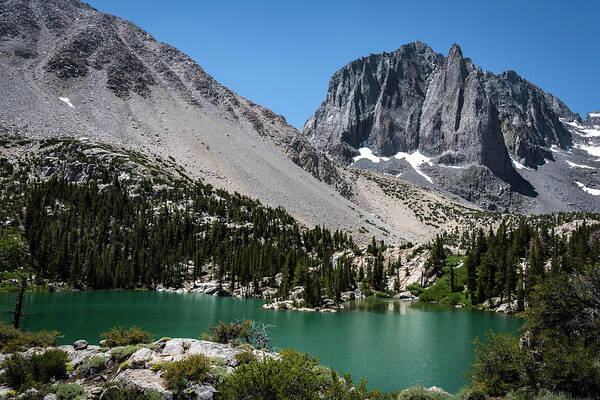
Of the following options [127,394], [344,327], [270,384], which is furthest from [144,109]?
[270,384]

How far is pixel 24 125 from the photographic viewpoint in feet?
364

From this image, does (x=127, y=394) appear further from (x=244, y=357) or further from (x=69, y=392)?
(x=244, y=357)

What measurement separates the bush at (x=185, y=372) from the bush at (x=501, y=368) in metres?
11.8

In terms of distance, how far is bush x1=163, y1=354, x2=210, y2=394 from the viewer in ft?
44.4

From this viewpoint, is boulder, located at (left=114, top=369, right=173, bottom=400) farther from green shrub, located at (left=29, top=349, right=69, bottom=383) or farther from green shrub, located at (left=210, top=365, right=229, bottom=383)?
green shrub, located at (left=29, top=349, right=69, bottom=383)

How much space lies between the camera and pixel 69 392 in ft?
44.5

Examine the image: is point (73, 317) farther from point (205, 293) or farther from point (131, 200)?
point (131, 200)

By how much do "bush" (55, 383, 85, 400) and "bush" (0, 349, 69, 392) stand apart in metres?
1.61

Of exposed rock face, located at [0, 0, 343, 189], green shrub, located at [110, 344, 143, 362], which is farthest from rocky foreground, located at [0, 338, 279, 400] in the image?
exposed rock face, located at [0, 0, 343, 189]

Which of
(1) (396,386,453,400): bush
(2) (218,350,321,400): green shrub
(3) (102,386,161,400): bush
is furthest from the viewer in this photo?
(1) (396,386,453,400): bush

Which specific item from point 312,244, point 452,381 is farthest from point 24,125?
point 452,381

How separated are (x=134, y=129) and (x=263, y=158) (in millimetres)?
45234

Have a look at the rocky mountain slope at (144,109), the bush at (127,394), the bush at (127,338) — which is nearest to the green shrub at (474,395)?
the bush at (127,394)

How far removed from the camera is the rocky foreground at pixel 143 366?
44.2 ft
